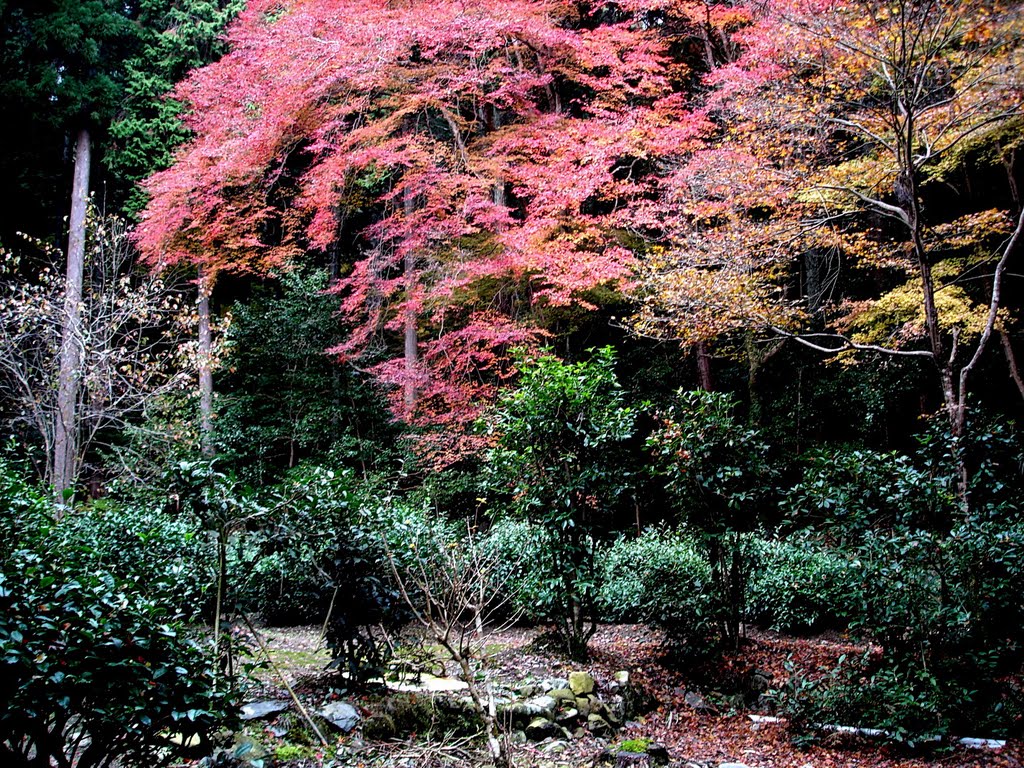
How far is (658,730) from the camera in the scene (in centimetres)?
463

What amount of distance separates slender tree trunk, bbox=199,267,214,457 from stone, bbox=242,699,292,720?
8.27m

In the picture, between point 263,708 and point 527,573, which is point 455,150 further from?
point 263,708

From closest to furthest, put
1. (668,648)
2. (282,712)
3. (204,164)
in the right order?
(282,712), (668,648), (204,164)

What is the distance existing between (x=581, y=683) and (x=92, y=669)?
136 inches

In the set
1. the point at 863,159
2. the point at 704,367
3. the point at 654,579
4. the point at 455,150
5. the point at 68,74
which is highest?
the point at 68,74

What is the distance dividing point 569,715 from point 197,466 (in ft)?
9.68

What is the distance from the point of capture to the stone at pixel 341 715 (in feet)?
12.4

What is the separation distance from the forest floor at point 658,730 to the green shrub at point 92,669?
3.73ft

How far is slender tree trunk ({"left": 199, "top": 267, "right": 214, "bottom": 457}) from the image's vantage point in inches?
465

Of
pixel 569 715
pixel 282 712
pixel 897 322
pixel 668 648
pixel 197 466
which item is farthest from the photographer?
pixel 897 322

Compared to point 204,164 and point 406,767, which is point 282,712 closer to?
point 406,767

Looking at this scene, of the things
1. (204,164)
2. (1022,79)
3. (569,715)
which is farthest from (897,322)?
(204,164)

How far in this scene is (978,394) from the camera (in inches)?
387

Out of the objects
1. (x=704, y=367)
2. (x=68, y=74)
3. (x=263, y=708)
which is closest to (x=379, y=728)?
(x=263, y=708)
